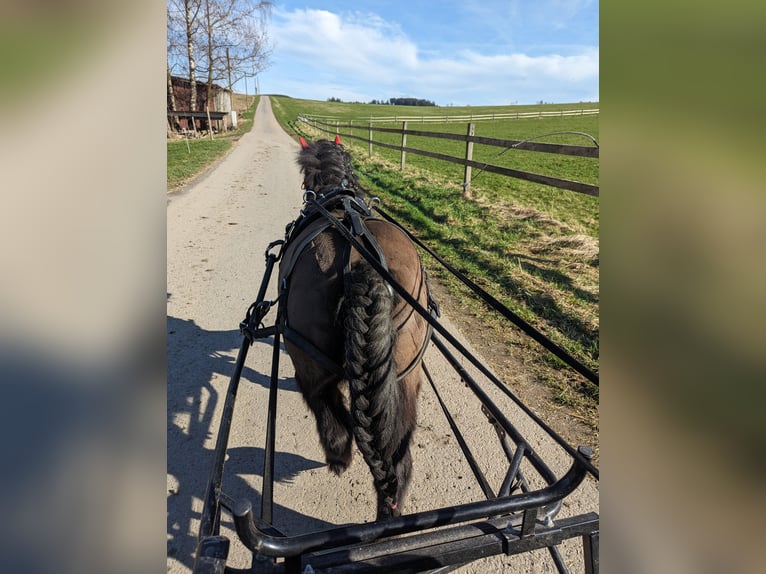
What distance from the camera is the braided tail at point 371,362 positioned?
160cm

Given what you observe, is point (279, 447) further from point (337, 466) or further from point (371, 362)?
point (371, 362)

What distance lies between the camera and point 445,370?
3.53 m

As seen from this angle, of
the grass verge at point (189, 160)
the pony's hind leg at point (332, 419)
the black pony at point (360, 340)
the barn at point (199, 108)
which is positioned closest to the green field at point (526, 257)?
the black pony at point (360, 340)

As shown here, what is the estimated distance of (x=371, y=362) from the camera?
1.62 metres

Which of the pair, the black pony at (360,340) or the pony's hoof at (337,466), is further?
the pony's hoof at (337,466)

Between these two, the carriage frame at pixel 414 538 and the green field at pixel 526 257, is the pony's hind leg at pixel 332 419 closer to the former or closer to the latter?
the carriage frame at pixel 414 538

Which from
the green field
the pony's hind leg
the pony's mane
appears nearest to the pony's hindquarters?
the pony's hind leg

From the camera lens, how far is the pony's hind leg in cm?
206

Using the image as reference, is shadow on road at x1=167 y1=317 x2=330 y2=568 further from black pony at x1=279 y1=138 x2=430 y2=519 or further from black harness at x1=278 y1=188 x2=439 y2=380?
black harness at x1=278 y1=188 x2=439 y2=380

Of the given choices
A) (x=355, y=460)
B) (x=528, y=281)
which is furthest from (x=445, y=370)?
(x=528, y=281)

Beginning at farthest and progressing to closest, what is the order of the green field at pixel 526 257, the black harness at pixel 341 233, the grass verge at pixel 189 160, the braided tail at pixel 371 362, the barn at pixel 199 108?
the barn at pixel 199 108, the grass verge at pixel 189 160, the green field at pixel 526 257, the black harness at pixel 341 233, the braided tail at pixel 371 362
